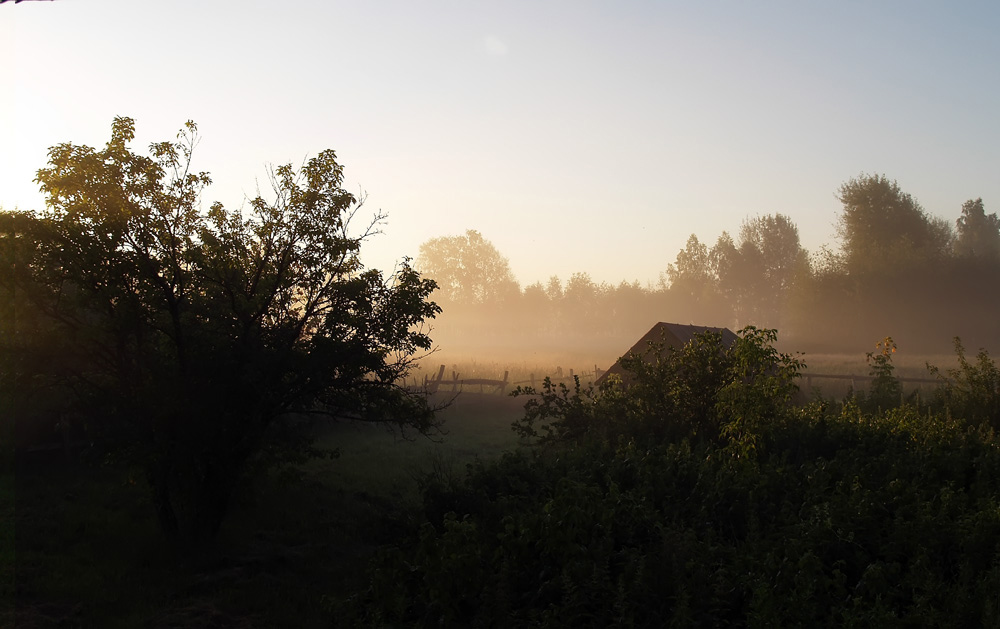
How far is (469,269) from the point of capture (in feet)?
385

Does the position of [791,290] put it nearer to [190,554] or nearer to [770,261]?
[770,261]

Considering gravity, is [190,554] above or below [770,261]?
below

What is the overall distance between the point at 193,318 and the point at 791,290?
201 feet

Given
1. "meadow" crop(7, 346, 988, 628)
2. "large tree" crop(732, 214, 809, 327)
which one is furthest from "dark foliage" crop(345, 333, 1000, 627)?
"large tree" crop(732, 214, 809, 327)

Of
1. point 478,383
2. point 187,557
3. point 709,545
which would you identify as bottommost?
point 187,557

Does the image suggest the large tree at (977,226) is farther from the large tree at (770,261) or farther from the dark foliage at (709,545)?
the dark foliage at (709,545)

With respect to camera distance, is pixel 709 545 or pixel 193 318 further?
pixel 193 318

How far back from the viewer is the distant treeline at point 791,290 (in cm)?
5531

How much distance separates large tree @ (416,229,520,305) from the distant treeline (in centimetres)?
17

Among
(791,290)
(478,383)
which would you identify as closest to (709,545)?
(478,383)

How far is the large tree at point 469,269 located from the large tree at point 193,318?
104m

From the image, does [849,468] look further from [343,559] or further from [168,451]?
[168,451]

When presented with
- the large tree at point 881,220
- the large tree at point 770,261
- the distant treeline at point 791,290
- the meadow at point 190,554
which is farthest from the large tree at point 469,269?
the meadow at point 190,554

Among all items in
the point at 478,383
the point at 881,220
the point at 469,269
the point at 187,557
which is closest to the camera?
the point at 187,557
